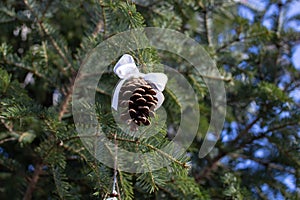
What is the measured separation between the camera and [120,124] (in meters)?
0.77

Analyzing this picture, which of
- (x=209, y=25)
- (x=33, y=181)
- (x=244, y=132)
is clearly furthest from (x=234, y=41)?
(x=33, y=181)

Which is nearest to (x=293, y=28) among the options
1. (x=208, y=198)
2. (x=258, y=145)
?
(x=258, y=145)

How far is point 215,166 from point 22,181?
437 mm

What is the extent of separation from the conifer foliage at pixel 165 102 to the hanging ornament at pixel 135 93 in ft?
0.12

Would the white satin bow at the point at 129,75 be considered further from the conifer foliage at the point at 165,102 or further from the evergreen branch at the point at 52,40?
the evergreen branch at the point at 52,40

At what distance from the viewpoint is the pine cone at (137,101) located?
0.71 m

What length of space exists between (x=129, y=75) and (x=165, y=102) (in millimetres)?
303

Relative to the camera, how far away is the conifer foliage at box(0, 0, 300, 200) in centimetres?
→ 84

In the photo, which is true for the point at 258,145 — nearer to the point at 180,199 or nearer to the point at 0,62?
the point at 180,199

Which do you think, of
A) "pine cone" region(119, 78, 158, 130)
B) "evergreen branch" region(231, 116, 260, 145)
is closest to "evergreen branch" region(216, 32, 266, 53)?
"evergreen branch" region(231, 116, 260, 145)

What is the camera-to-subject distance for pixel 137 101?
0.71m

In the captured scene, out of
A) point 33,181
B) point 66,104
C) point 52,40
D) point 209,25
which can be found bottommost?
point 33,181

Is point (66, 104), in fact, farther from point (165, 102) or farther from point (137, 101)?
point (137, 101)

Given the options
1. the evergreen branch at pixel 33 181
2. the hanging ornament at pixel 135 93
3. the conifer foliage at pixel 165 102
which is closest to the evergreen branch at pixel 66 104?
the conifer foliage at pixel 165 102
